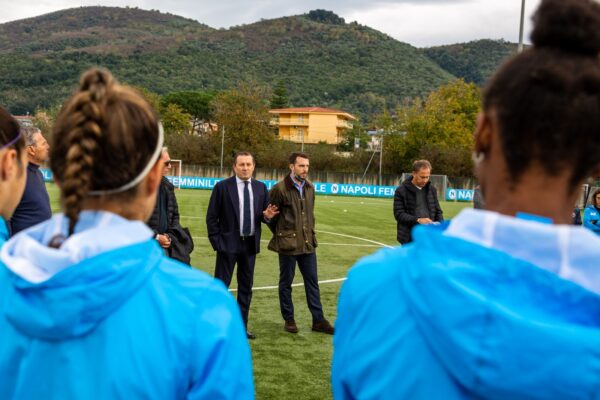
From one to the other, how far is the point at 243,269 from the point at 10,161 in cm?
581

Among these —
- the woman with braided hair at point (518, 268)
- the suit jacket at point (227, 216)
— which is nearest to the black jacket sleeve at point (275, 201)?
the suit jacket at point (227, 216)

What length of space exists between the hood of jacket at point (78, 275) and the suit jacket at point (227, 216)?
625cm

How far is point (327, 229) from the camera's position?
786 inches

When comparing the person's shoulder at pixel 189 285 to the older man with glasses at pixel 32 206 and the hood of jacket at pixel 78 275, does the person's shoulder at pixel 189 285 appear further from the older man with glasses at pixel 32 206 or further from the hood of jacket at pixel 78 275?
the older man with glasses at pixel 32 206

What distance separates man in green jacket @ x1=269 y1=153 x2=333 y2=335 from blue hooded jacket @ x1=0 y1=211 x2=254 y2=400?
6.40m

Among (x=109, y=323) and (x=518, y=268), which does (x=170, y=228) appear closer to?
(x=109, y=323)

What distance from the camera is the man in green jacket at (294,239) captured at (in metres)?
8.05

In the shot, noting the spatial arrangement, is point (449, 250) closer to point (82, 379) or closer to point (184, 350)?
point (184, 350)

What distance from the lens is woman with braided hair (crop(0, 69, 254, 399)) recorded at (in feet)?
4.93

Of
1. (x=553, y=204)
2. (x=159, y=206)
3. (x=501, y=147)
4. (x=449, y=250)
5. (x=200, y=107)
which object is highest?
(x=200, y=107)

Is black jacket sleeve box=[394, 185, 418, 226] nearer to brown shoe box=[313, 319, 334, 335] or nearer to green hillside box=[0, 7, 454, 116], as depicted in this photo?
brown shoe box=[313, 319, 334, 335]

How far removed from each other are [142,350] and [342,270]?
11156 millimetres

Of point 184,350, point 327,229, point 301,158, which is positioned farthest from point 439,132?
point 184,350

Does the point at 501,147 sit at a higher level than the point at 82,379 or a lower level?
higher
